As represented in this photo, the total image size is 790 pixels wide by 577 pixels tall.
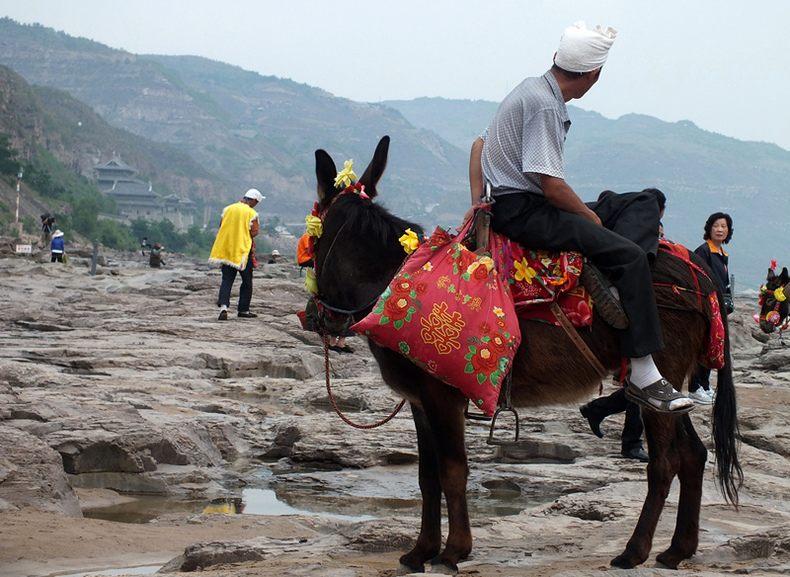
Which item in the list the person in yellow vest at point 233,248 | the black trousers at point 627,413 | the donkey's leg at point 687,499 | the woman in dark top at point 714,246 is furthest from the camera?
the person in yellow vest at point 233,248

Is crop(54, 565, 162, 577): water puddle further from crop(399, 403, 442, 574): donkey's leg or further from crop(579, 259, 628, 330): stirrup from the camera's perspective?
crop(579, 259, 628, 330): stirrup

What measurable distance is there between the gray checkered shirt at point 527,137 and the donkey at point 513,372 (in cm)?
62

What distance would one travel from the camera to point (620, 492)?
657 cm

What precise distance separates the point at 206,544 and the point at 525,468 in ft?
11.3

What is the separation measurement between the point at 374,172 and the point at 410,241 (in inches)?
22.0

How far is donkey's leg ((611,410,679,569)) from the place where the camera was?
4.71 meters

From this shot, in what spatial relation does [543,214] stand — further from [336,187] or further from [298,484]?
[298,484]

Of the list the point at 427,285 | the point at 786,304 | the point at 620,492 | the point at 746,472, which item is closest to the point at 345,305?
the point at 427,285

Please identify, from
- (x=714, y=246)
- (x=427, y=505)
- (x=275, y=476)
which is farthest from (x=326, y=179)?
(x=714, y=246)

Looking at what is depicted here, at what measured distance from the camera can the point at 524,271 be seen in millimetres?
4863

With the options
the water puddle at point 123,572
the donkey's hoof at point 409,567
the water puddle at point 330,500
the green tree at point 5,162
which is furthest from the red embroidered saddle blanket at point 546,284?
the green tree at point 5,162

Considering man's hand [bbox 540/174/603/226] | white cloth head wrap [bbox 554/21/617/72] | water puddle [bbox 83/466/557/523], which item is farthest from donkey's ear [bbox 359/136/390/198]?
water puddle [bbox 83/466/557/523]

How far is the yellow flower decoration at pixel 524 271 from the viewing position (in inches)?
191

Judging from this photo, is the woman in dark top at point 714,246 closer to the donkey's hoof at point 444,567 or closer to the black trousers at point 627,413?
the black trousers at point 627,413
